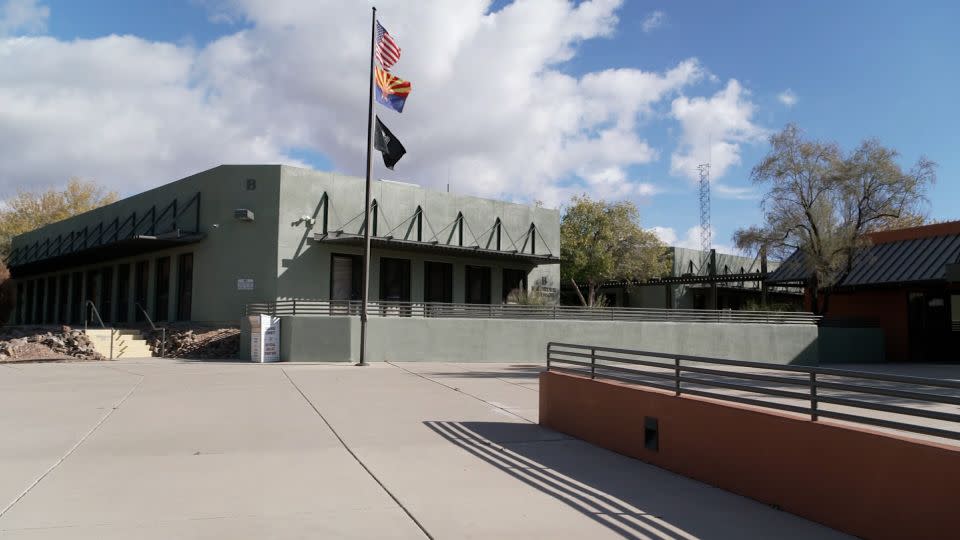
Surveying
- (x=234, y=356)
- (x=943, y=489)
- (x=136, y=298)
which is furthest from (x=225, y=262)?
(x=943, y=489)

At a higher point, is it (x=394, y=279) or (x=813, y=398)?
(x=394, y=279)

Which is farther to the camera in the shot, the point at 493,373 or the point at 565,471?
the point at 493,373

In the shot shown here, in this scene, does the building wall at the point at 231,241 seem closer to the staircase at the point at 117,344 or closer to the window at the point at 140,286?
the staircase at the point at 117,344

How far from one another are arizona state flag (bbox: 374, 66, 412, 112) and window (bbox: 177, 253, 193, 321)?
1247 centimetres

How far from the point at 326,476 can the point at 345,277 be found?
20.9m

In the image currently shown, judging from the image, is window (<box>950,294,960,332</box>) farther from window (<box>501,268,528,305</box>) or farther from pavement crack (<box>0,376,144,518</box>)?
pavement crack (<box>0,376,144,518</box>)

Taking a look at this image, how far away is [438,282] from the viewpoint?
30688 millimetres

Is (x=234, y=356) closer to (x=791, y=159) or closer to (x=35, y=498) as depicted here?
(x=35, y=498)

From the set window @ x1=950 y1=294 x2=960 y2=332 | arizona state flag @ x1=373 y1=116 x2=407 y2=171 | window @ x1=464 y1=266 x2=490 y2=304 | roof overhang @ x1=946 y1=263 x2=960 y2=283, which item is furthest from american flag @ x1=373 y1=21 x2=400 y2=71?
window @ x1=950 y1=294 x2=960 y2=332

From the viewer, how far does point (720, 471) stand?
7.17 m

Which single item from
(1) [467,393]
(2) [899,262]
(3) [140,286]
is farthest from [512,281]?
(1) [467,393]

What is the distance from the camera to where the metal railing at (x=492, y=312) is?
2372cm

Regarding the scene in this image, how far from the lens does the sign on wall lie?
22125 millimetres

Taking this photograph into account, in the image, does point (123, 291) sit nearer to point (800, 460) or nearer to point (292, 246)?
point (292, 246)
